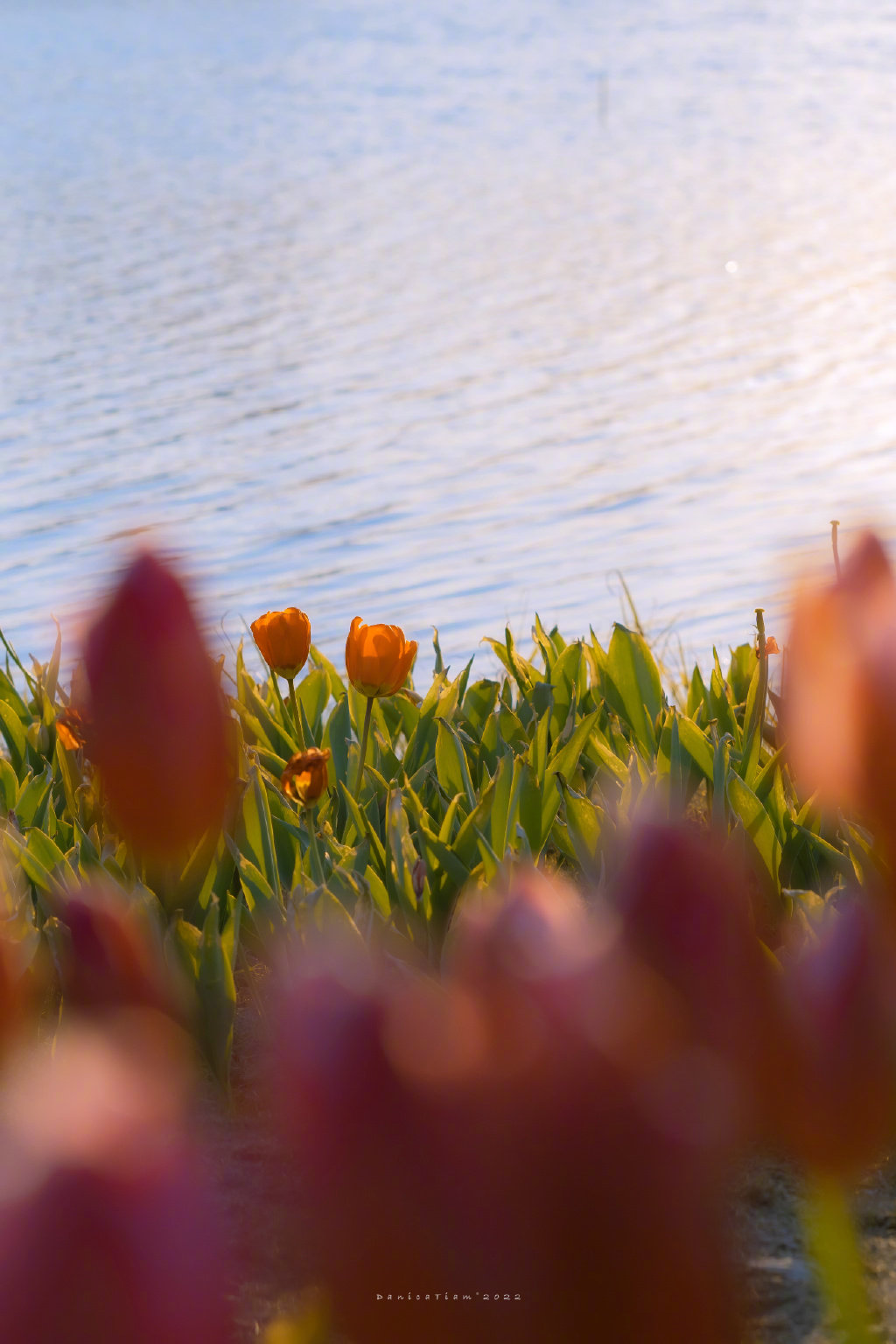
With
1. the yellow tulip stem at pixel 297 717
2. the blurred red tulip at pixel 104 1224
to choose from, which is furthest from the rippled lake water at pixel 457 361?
the yellow tulip stem at pixel 297 717

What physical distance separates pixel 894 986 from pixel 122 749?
0.28m

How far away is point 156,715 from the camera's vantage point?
0.52 metres

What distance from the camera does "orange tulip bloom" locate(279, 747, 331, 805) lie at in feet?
5.85

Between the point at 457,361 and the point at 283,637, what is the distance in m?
6.37

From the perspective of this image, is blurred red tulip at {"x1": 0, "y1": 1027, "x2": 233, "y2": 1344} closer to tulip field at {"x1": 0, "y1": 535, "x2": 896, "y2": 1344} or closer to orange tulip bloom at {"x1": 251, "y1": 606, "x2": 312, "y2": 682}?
tulip field at {"x1": 0, "y1": 535, "x2": 896, "y2": 1344}

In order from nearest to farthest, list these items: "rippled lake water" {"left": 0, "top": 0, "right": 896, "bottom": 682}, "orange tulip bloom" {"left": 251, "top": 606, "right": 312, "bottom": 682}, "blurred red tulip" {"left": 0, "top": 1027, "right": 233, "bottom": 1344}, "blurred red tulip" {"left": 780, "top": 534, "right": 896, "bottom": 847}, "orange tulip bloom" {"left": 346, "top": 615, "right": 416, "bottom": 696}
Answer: "blurred red tulip" {"left": 0, "top": 1027, "right": 233, "bottom": 1344} → "blurred red tulip" {"left": 780, "top": 534, "right": 896, "bottom": 847} → "orange tulip bloom" {"left": 346, "top": 615, "right": 416, "bottom": 696} → "orange tulip bloom" {"left": 251, "top": 606, "right": 312, "bottom": 682} → "rippled lake water" {"left": 0, "top": 0, "right": 896, "bottom": 682}

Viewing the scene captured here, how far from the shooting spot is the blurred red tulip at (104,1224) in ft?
0.95

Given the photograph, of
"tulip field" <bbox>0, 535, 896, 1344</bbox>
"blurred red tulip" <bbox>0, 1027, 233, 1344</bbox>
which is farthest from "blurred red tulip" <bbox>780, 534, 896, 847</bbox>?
"blurred red tulip" <bbox>0, 1027, 233, 1344</bbox>

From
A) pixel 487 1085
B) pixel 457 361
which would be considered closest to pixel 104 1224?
pixel 487 1085

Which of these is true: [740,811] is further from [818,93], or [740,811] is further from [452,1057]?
[818,93]

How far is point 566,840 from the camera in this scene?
194 cm

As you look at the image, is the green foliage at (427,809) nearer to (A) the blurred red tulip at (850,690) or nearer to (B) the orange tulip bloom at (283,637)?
(B) the orange tulip bloom at (283,637)

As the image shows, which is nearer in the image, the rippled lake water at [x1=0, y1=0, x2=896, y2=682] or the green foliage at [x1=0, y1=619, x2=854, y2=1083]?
the green foliage at [x1=0, y1=619, x2=854, y2=1083]

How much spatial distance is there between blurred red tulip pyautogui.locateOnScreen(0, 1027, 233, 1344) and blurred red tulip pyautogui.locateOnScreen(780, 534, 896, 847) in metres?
0.24
